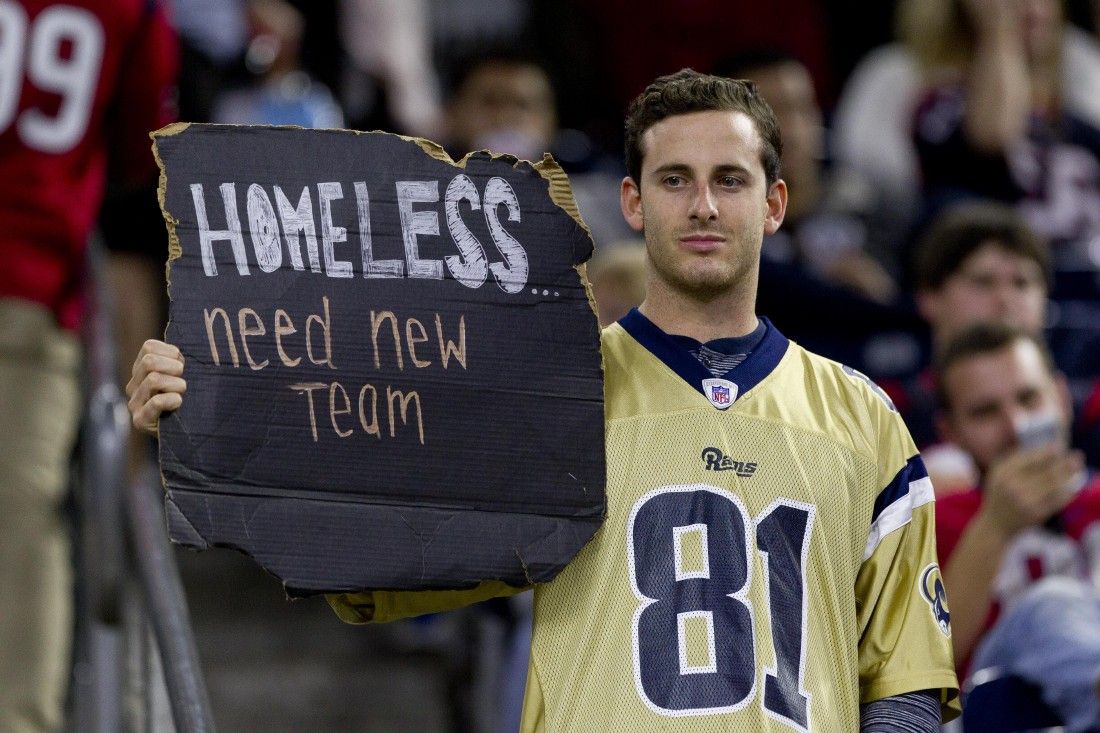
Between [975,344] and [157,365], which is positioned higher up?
[975,344]

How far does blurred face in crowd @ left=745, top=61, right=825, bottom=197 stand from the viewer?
5617 millimetres

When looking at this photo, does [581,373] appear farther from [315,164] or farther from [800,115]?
[800,115]

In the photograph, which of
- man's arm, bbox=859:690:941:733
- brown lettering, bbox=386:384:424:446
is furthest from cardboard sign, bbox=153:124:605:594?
man's arm, bbox=859:690:941:733

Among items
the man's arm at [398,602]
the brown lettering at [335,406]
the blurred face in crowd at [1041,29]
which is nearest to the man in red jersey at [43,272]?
the man's arm at [398,602]

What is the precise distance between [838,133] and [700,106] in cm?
467

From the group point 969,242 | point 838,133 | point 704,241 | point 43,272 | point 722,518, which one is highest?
point 838,133

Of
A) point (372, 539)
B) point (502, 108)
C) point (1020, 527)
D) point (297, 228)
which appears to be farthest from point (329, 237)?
point (502, 108)

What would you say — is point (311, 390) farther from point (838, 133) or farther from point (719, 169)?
point (838, 133)

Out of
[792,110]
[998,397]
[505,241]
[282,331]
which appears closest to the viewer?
[282,331]

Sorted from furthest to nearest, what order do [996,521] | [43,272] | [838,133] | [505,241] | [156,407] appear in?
[838,133]
[43,272]
[996,521]
[505,241]
[156,407]

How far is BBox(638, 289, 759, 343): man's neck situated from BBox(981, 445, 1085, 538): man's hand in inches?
46.5

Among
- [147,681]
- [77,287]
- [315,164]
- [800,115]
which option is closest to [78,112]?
[77,287]

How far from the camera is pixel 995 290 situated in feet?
15.6

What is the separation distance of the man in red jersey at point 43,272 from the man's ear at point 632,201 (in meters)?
1.89
